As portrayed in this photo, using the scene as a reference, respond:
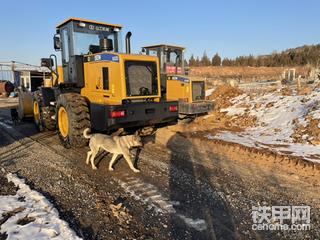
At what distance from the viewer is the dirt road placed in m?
3.65

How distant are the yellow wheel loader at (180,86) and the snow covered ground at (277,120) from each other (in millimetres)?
1866

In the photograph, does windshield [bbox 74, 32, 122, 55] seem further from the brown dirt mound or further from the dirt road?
the brown dirt mound

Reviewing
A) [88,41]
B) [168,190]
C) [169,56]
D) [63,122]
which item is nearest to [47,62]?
[88,41]

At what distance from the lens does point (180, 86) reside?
38.5ft

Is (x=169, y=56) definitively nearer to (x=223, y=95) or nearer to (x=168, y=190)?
(x=223, y=95)

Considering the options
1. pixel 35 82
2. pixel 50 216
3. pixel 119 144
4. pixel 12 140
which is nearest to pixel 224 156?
pixel 119 144

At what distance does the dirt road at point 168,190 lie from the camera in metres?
3.65

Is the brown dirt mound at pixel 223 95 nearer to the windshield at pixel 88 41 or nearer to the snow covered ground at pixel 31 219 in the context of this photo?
the windshield at pixel 88 41

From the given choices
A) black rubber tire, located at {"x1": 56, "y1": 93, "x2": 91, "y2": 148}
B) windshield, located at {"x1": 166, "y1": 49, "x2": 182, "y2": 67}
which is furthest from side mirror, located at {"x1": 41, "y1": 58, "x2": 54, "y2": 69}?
windshield, located at {"x1": 166, "y1": 49, "x2": 182, "y2": 67}

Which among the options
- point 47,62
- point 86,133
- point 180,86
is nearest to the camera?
point 86,133

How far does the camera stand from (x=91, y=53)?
791 cm

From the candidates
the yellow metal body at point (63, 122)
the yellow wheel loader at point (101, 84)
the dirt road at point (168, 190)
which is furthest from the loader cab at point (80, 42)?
the dirt road at point (168, 190)

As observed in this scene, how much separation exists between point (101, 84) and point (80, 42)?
1.57 meters

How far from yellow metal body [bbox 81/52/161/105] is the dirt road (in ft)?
4.72
